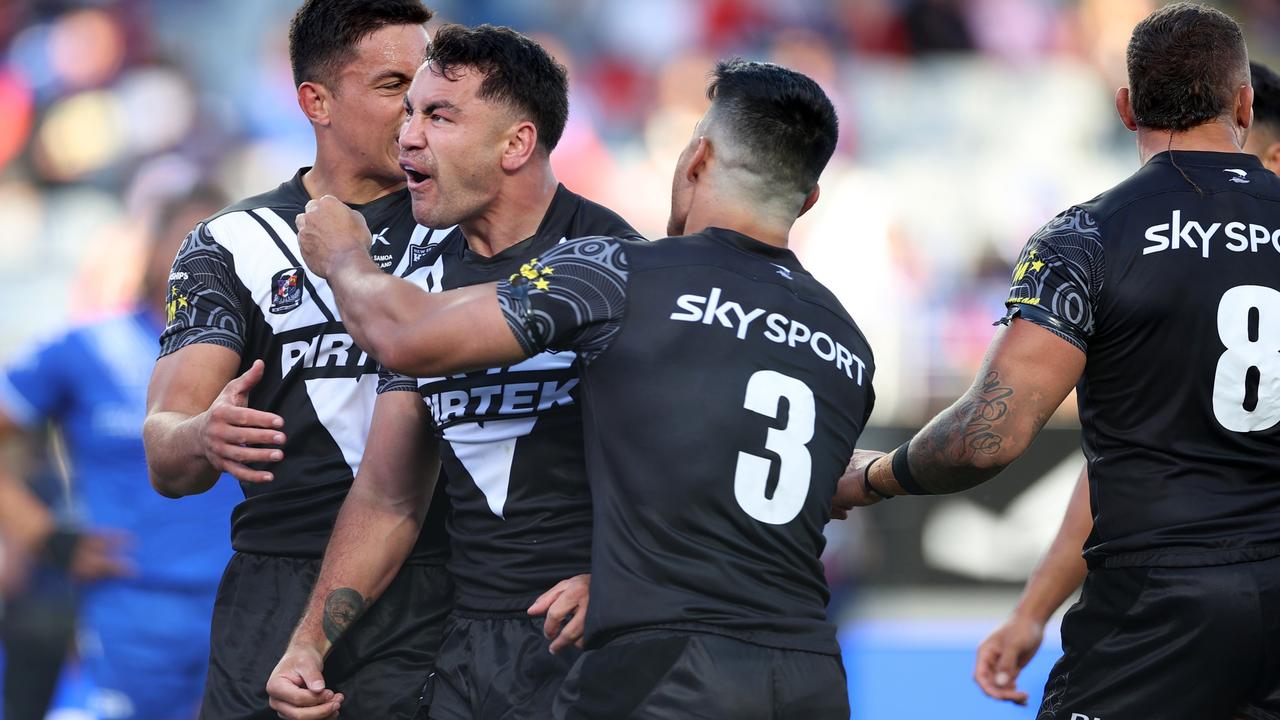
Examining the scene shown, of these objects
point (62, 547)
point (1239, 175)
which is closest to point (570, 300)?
point (1239, 175)

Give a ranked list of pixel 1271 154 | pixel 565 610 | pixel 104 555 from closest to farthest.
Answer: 1. pixel 565 610
2. pixel 1271 154
3. pixel 104 555

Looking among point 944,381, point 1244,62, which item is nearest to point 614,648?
point 1244,62

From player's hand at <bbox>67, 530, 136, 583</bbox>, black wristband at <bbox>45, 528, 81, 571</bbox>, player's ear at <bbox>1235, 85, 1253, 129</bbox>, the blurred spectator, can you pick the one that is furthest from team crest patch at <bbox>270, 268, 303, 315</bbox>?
black wristband at <bbox>45, 528, 81, 571</bbox>

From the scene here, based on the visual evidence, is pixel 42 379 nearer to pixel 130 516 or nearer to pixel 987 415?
pixel 130 516

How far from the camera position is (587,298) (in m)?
3.21

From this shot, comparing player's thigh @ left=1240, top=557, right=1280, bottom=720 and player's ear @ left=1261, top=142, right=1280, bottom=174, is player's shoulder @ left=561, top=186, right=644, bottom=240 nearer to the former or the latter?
player's thigh @ left=1240, top=557, right=1280, bottom=720

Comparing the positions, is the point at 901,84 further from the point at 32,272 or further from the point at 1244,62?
the point at 1244,62

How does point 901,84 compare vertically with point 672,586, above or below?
above

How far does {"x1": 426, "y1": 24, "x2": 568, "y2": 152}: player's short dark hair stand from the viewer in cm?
373

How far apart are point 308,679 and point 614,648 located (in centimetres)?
89

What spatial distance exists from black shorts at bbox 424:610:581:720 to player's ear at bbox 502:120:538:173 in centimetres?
113

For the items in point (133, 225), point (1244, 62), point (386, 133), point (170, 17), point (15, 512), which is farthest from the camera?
point (170, 17)

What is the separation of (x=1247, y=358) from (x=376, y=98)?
2488mm

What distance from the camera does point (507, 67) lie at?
3.76 metres
